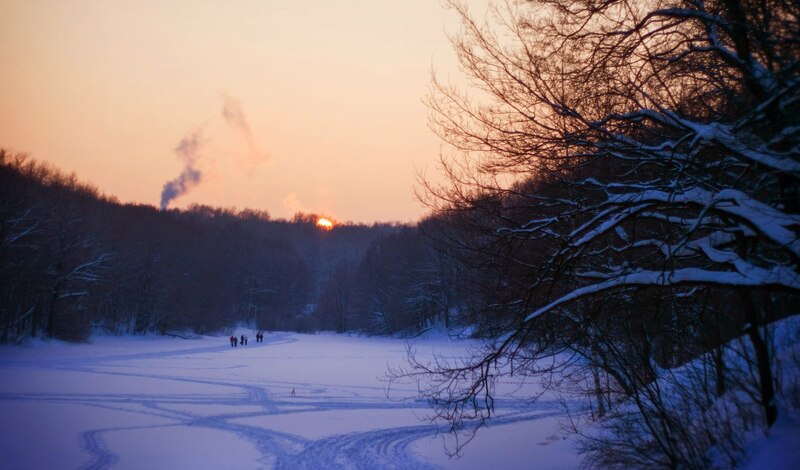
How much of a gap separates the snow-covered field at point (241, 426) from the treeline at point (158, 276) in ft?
14.8

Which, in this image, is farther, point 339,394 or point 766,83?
point 339,394

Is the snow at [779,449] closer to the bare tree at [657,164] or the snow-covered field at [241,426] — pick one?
the bare tree at [657,164]

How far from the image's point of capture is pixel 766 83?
163 inches

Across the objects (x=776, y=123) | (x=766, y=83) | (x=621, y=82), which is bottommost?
(x=776, y=123)

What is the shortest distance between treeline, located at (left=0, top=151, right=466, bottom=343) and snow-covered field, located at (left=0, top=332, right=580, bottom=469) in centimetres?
452

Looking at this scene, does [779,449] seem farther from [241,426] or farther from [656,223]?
[241,426]

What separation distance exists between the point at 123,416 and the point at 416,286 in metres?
49.3

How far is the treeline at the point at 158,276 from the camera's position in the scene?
3862 cm

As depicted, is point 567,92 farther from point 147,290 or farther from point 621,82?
point 147,290

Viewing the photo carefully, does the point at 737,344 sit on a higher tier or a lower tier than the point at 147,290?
lower

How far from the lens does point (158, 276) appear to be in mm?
65375

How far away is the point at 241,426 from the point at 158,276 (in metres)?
59.3

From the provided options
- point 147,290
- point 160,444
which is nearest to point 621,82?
point 160,444

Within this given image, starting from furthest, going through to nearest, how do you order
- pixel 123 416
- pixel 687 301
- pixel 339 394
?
Result: 1. pixel 339 394
2. pixel 123 416
3. pixel 687 301
